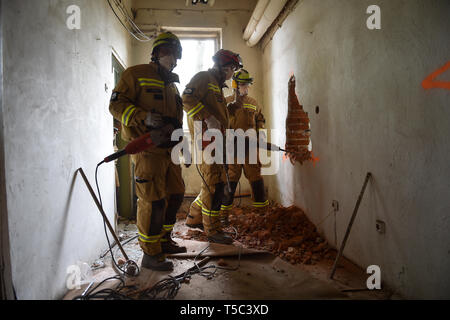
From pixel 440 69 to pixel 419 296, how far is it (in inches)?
49.7

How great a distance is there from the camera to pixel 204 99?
2.68m

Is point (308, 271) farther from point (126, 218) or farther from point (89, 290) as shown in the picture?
point (126, 218)

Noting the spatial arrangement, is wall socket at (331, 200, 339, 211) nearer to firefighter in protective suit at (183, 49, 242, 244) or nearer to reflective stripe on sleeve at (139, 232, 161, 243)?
firefighter in protective suit at (183, 49, 242, 244)

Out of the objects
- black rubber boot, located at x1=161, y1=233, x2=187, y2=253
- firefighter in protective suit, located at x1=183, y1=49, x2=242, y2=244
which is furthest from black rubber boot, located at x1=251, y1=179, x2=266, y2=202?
black rubber boot, located at x1=161, y1=233, x2=187, y2=253

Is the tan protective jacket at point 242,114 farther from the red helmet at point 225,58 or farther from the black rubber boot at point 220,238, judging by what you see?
the black rubber boot at point 220,238

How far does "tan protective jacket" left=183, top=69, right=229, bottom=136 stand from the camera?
2.59 meters

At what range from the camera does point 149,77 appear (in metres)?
2.15

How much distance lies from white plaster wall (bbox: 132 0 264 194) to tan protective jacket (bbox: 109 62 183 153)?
2661 millimetres

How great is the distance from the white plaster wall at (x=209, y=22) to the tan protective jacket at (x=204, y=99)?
2.21m

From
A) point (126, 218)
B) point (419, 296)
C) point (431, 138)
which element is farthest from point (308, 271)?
point (126, 218)

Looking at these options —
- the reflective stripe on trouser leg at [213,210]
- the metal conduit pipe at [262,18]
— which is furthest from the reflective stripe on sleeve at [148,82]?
the metal conduit pipe at [262,18]

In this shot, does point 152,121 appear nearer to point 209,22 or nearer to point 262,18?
point 262,18

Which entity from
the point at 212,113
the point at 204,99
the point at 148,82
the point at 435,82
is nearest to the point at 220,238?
the point at 212,113

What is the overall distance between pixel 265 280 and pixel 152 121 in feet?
4.75
